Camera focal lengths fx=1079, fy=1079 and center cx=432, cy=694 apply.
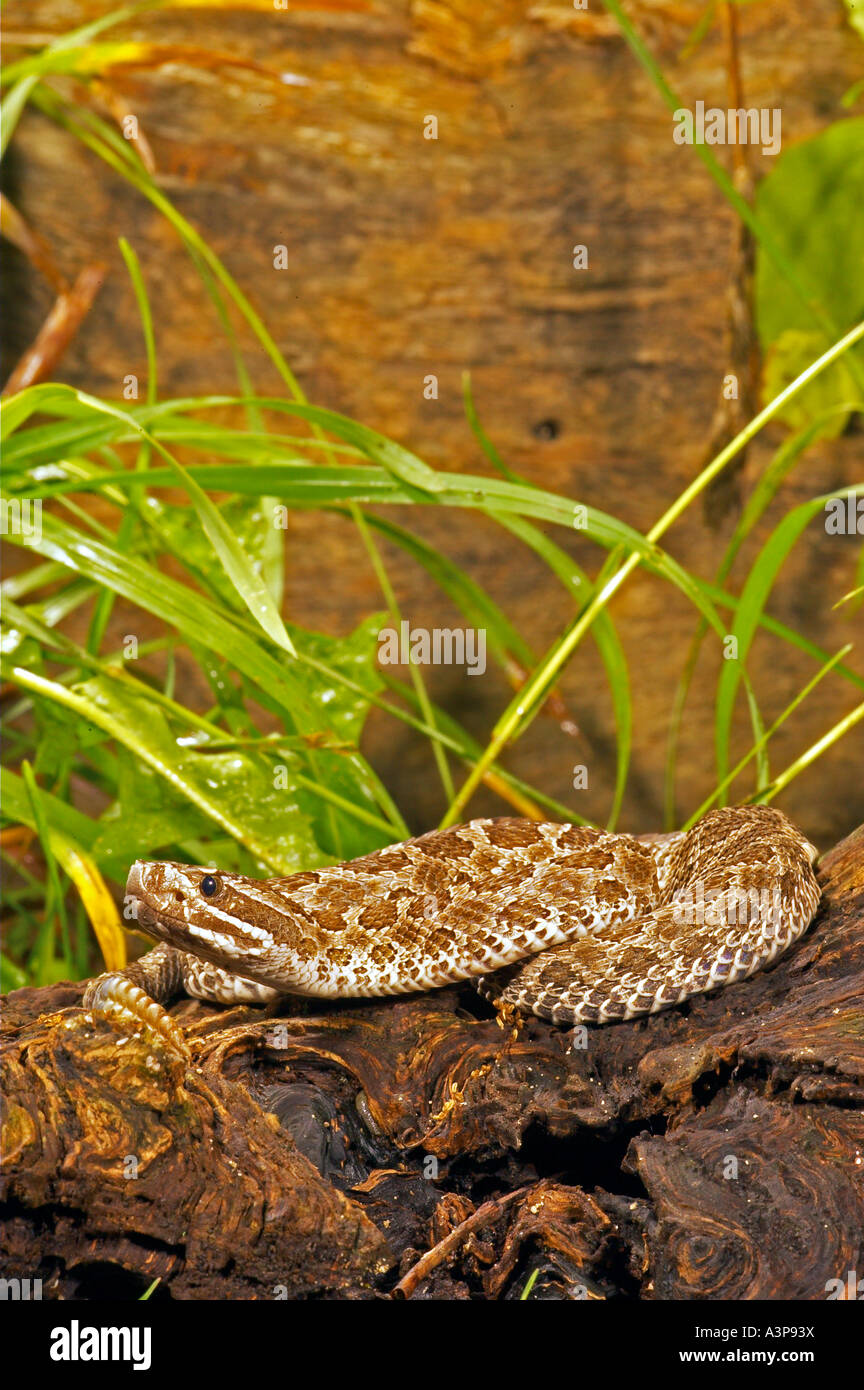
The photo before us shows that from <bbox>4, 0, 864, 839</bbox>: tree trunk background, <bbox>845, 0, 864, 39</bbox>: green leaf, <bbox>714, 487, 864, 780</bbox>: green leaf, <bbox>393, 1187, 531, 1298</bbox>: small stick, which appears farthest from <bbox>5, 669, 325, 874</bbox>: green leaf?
<bbox>845, 0, 864, 39</bbox>: green leaf

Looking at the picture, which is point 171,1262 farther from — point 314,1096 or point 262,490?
point 262,490

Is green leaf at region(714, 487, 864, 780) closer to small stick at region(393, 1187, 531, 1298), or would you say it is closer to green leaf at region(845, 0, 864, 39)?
small stick at region(393, 1187, 531, 1298)

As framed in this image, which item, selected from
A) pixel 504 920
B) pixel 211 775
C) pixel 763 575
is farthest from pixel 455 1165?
pixel 763 575

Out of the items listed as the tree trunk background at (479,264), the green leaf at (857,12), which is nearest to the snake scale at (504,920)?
the tree trunk background at (479,264)

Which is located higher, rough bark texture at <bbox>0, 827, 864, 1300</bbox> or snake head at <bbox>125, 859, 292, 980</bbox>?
snake head at <bbox>125, 859, 292, 980</bbox>

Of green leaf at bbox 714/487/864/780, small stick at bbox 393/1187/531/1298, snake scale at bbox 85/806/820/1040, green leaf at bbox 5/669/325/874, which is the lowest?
small stick at bbox 393/1187/531/1298

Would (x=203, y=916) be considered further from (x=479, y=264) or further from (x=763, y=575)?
(x=479, y=264)
